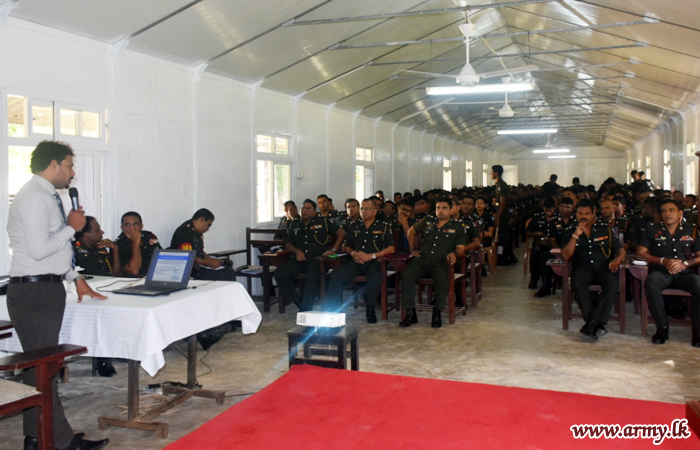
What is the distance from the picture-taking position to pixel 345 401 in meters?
2.73

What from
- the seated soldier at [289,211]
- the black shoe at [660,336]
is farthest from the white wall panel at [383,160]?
the black shoe at [660,336]

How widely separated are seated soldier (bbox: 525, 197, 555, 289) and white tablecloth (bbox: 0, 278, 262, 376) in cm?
507

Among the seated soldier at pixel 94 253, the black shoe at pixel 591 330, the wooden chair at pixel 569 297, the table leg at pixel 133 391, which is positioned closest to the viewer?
the table leg at pixel 133 391

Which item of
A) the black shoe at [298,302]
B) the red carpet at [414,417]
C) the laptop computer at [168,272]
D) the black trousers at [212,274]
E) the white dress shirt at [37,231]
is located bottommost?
the black shoe at [298,302]

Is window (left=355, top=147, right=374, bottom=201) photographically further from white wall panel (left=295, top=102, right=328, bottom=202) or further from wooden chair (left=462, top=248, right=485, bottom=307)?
wooden chair (left=462, top=248, right=485, bottom=307)

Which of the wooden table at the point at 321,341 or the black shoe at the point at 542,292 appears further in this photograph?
the black shoe at the point at 542,292

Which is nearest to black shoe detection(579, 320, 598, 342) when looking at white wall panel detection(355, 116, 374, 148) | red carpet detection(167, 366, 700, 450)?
red carpet detection(167, 366, 700, 450)

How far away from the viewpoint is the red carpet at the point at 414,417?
90.7 inches

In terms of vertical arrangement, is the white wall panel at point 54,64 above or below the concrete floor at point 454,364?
above

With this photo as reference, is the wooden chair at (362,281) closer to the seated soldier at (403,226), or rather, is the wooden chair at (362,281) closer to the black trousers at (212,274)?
the black trousers at (212,274)

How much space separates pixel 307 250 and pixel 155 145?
1.98m

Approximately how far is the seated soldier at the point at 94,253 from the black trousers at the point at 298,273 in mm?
1897

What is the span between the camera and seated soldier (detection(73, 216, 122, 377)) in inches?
193

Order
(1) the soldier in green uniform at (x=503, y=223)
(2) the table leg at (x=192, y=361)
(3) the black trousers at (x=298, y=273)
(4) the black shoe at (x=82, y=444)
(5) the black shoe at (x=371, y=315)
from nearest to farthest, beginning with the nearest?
1. (4) the black shoe at (x=82, y=444)
2. (2) the table leg at (x=192, y=361)
3. (5) the black shoe at (x=371, y=315)
4. (3) the black trousers at (x=298, y=273)
5. (1) the soldier in green uniform at (x=503, y=223)
